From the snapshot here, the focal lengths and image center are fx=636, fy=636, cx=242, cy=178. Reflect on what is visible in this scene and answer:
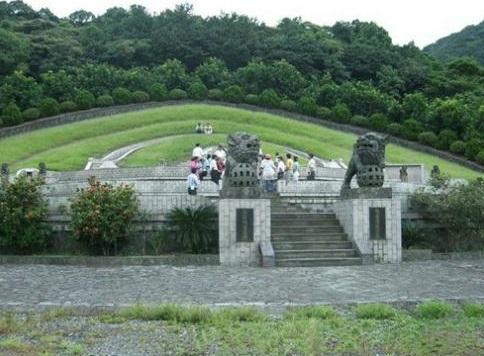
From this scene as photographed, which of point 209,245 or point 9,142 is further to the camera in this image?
point 9,142

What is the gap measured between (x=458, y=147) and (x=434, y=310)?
37567mm

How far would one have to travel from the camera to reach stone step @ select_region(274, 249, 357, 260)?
16.4m

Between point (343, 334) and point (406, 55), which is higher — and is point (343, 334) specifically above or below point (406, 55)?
below

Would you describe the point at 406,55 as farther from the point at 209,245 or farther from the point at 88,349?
the point at 88,349

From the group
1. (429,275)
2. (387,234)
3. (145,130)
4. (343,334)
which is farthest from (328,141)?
(343,334)

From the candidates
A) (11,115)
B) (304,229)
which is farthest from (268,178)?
(11,115)

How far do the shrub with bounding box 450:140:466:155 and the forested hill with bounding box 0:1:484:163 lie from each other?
70 millimetres

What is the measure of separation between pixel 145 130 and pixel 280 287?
35005 mm

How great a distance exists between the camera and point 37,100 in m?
52.1

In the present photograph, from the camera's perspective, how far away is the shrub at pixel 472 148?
43.3 metres

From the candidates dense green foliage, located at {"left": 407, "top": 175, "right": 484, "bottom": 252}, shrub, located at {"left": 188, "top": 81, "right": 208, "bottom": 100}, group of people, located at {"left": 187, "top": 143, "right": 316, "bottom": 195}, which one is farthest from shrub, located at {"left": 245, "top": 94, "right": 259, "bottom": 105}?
dense green foliage, located at {"left": 407, "top": 175, "right": 484, "bottom": 252}

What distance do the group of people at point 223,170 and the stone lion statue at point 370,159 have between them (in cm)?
463

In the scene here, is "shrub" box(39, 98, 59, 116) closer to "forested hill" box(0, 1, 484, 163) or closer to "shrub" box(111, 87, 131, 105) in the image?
"forested hill" box(0, 1, 484, 163)

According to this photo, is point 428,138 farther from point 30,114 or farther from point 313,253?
point 313,253
